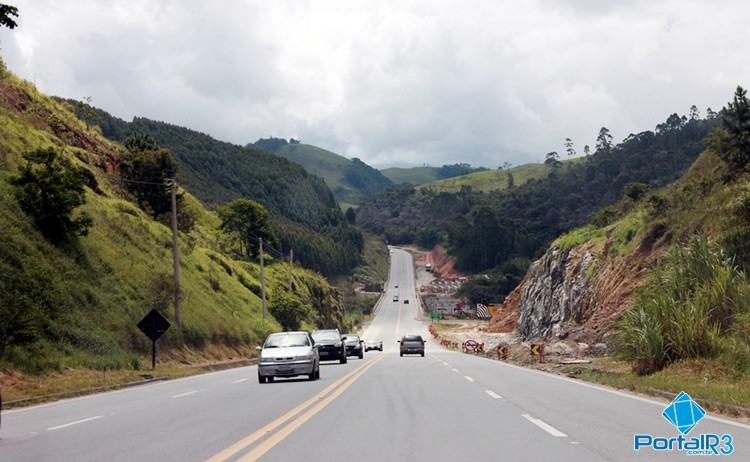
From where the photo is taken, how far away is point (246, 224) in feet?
301

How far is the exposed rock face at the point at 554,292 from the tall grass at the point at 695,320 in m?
29.4

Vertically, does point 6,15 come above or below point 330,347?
above

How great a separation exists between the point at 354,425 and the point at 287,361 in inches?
452

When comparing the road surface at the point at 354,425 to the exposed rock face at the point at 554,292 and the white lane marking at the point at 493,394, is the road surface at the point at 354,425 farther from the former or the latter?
the exposed rock face at the point at 554,292

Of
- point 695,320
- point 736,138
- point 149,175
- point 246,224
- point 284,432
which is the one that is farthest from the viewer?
point 246,224

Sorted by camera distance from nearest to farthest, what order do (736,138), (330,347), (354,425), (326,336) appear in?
(354,425)
(330,347)
(326,336)
(736,138)

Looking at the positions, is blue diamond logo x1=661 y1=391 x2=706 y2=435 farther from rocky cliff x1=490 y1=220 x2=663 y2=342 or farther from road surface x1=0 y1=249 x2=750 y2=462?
rocky cliff x1=490 y1=220 x2=663 y2=342

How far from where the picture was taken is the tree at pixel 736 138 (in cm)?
3753

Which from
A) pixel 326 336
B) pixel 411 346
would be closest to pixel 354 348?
pixel 411 346

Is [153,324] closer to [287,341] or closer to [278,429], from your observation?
[287,341]

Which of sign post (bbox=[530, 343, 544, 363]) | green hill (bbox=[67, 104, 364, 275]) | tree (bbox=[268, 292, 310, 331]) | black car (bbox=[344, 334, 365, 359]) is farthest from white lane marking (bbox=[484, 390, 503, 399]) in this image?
green hill (bbox=[67, 104, 364, 275])

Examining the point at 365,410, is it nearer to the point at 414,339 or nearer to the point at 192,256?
the point at 414,339

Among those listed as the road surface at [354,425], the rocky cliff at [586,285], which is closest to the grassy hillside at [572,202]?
the rocky cliff at [586,285]

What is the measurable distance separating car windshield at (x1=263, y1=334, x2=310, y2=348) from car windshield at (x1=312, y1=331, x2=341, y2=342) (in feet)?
35.6
